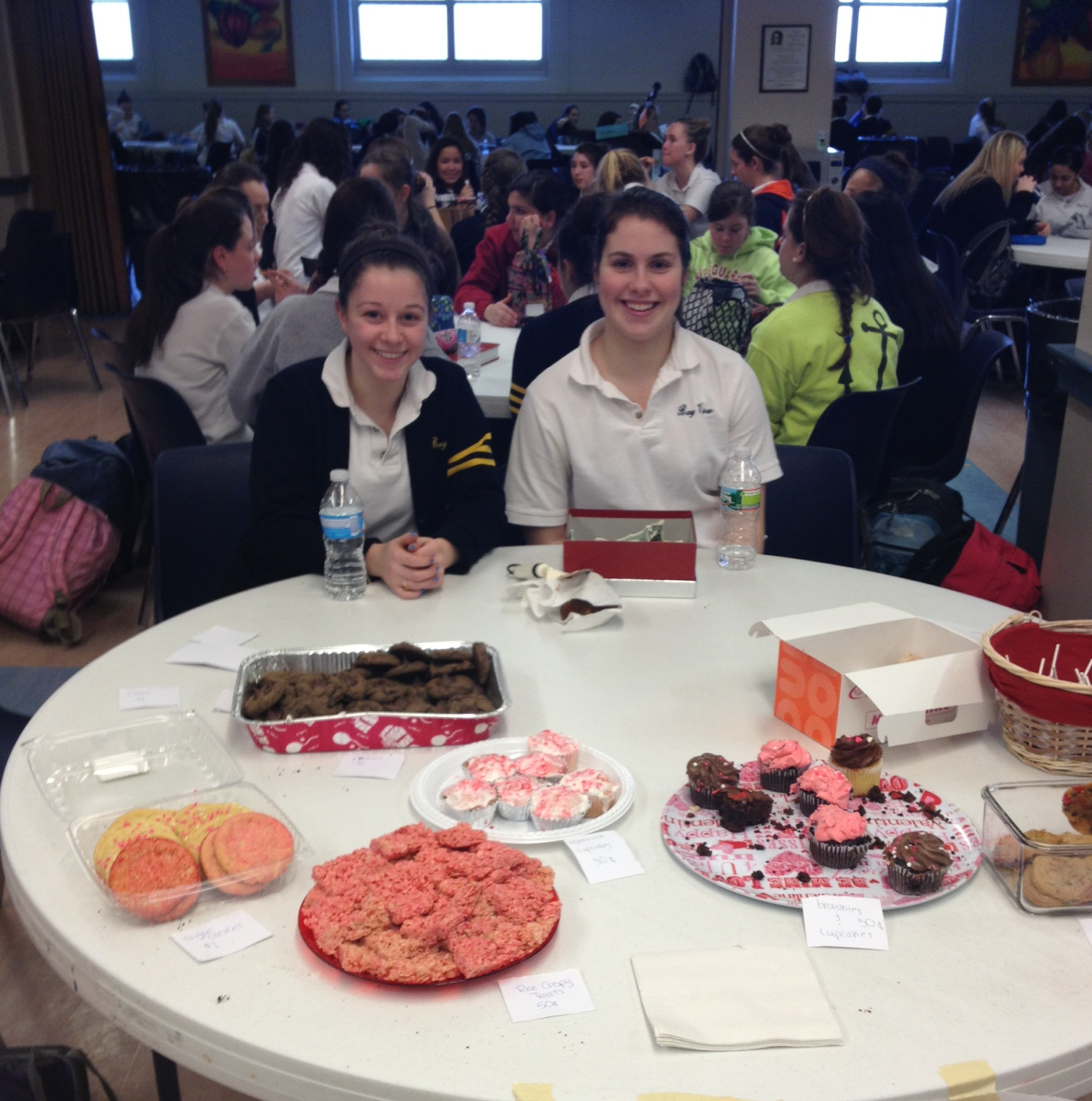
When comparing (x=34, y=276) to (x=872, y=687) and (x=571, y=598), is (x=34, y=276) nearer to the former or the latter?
(x=571, y=598)

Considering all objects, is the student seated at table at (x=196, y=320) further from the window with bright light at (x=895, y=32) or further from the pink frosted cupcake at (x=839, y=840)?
the window with bright light at (x=895, y=32)

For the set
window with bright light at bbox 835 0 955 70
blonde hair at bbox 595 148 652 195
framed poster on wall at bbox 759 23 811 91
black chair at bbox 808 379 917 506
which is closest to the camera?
black chair at bbox 808 379 917 506

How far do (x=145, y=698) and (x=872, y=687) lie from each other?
3.19ft

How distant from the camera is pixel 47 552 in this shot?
3.63 m

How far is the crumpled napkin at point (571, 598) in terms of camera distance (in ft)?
5.84

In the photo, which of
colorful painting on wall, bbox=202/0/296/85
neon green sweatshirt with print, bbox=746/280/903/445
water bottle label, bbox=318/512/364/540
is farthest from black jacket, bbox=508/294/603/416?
colorful painting on wall, bbox=202/0/296/85

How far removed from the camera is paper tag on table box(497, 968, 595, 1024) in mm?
978

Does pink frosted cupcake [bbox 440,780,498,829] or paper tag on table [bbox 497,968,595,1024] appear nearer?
paper tag on table [bbox 497,968,595,1024]

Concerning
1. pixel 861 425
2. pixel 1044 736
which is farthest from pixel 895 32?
pixel 1044 736

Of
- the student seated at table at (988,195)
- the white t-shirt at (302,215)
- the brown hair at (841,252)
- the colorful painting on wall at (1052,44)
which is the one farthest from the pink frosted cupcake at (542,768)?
the colorful painting on wall at (1052,44)

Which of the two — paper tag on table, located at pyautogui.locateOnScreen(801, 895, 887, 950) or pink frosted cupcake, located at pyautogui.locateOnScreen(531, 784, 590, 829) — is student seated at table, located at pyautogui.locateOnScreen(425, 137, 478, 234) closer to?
pink frosted cupcake, located at pyautogui.locateOnScreen(531, 784, 590, 829)

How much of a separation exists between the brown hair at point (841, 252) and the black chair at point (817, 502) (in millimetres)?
828

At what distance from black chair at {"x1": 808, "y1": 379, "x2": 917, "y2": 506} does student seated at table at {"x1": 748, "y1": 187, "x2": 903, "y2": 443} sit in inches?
5.8

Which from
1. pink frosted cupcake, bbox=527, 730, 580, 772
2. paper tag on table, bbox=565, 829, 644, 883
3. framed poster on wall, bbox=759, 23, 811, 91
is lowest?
paper tag on table, bbox=565, 829, 644, 883
